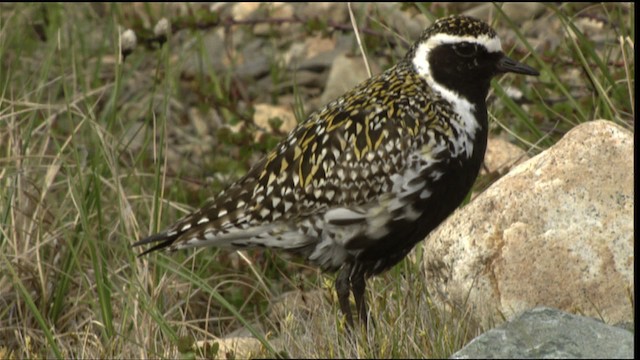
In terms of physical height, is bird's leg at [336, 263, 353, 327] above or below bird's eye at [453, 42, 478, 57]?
below

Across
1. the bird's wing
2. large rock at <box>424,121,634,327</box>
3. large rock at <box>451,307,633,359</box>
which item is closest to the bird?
the bird's wing

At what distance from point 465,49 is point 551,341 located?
190cm

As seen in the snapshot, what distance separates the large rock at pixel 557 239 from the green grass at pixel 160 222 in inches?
8.1

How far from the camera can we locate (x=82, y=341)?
613 cm

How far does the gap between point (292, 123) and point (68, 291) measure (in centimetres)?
304

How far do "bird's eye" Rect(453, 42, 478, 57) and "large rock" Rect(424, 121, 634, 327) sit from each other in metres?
0.57

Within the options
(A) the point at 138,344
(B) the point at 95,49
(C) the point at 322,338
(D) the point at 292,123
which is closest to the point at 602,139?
(C) the point at 322,338

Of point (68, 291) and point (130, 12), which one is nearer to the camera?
point (68, 291)

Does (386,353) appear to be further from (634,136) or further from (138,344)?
(634,136)

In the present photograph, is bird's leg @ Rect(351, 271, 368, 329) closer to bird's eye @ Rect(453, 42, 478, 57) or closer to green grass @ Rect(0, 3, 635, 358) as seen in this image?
green grass @ Rect(0, 3, 635, 358)

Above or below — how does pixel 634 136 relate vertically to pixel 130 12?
above

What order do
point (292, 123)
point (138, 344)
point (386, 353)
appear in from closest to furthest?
point (386, 353), point (138, 344), point (292, 123)

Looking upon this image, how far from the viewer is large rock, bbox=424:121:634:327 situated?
18.3 ft

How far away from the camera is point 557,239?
567 cm
